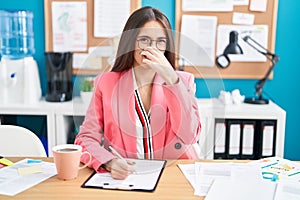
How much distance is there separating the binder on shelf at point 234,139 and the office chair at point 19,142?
1303 millimetres

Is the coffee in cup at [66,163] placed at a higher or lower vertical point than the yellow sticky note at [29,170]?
higher

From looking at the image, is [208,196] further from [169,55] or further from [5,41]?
[5,41]

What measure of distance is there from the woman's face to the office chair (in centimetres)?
58

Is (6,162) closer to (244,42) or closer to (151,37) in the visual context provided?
(151,37)

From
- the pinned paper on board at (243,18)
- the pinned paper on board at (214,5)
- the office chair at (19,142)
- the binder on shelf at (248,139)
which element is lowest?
the binder on shelf at (248,139)

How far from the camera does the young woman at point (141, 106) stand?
1272 millimetres

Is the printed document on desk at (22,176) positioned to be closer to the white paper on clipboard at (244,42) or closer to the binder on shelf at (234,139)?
the binder on shelf at (234,139)

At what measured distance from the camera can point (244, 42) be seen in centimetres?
283

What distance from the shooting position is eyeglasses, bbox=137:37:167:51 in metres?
1.23

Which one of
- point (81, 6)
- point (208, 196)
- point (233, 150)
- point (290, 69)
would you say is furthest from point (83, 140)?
point (290, 69)

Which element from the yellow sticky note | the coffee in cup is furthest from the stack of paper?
the yellow sticky note

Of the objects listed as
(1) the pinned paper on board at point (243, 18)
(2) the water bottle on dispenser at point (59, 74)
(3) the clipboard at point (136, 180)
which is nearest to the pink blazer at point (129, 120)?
(3) the clipboard at point (136, 180)

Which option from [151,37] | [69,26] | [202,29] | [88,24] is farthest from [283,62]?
[151,37]

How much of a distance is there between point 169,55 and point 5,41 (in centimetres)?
Result: 197
